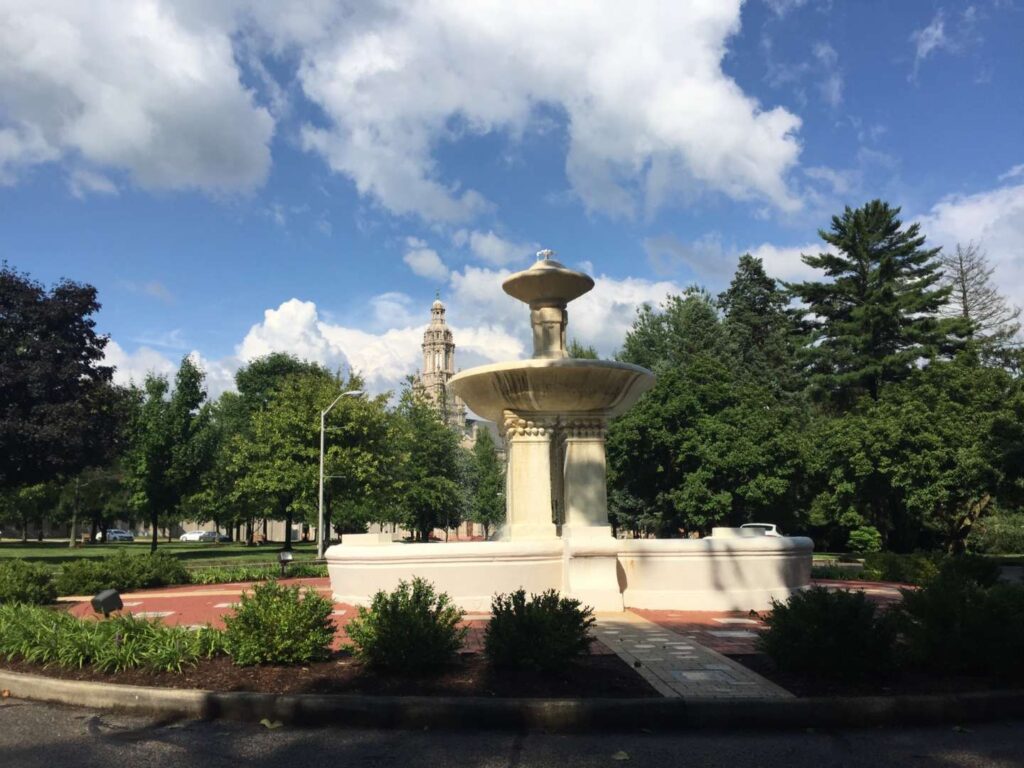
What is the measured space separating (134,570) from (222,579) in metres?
2.32

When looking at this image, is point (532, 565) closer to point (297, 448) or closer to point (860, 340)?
point (297, 448)

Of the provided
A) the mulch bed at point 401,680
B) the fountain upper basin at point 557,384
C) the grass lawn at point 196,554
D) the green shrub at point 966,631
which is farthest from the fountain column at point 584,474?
the grass lawn at point 196,554

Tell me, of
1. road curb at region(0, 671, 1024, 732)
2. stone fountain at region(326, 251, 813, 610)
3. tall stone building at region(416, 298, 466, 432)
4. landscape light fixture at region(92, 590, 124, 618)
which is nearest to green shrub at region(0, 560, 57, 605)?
stone fountain at region(326, 251, 813, 610)

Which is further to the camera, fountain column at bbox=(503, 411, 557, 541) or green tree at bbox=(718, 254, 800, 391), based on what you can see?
green tree at bbox=(718, 254, 800, 391)

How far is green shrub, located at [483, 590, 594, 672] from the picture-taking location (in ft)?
Answer: 21.9

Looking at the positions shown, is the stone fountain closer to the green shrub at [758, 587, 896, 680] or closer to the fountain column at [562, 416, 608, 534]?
the fountain column at [562, 416, 608, 534]

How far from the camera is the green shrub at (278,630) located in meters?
7.16

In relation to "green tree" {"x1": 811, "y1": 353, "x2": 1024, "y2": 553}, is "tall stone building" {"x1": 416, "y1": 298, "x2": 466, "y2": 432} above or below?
above

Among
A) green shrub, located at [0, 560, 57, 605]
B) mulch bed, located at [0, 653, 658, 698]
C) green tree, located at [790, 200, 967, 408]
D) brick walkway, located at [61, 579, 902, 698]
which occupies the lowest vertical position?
brick walkway, located at [61, 579, 902, 698]

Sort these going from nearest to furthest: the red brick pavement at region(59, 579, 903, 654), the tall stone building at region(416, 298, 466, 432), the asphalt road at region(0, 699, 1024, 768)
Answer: the asphalt road at region(0, 699, 1024, 768) → the red brick pavement at region(59, 579, 903, 654) → the tall stone building at region(416, 298, 466, 432)

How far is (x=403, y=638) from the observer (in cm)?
680

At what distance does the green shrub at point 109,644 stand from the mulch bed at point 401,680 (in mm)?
105

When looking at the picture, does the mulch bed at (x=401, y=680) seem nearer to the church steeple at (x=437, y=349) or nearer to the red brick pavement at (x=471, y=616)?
the red brick pavement at (x=471, y=616)

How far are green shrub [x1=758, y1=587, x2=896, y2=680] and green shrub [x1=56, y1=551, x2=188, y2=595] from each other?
14.0 m
